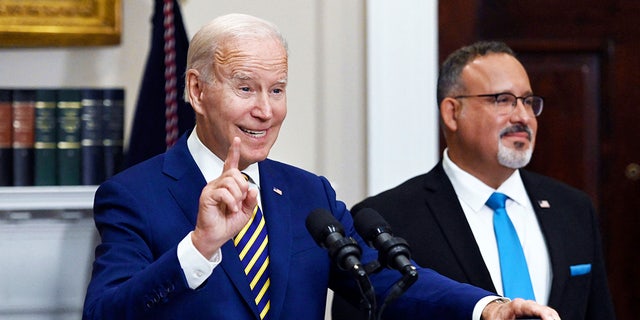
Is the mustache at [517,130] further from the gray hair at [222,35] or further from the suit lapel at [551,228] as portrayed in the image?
the gray hair at [222,35]

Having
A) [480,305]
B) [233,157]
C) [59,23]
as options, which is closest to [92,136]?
[59,23]

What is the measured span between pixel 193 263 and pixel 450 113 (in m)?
1.62

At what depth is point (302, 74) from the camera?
13.4 ft

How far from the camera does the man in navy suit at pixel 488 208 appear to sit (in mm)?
3320

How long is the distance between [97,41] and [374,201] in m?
1.15

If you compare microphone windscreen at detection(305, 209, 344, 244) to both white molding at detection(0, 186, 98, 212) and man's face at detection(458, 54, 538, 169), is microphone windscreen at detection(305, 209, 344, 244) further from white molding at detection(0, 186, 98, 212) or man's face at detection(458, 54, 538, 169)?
white molding at detection(0, 186, 98, 212)

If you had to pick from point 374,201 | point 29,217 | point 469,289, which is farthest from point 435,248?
point 29,217

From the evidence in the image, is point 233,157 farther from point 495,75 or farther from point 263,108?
point 495,75

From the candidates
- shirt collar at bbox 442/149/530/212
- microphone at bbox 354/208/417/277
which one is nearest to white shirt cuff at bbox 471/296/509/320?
microphone at bbox 354/208/417/277

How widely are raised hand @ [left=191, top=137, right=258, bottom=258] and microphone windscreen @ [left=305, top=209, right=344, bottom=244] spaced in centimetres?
13

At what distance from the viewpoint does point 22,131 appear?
3678 mm

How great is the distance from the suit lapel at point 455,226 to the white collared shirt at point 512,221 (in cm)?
3

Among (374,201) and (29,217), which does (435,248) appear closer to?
(374,201)

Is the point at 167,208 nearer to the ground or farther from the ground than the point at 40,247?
farther from the ground
